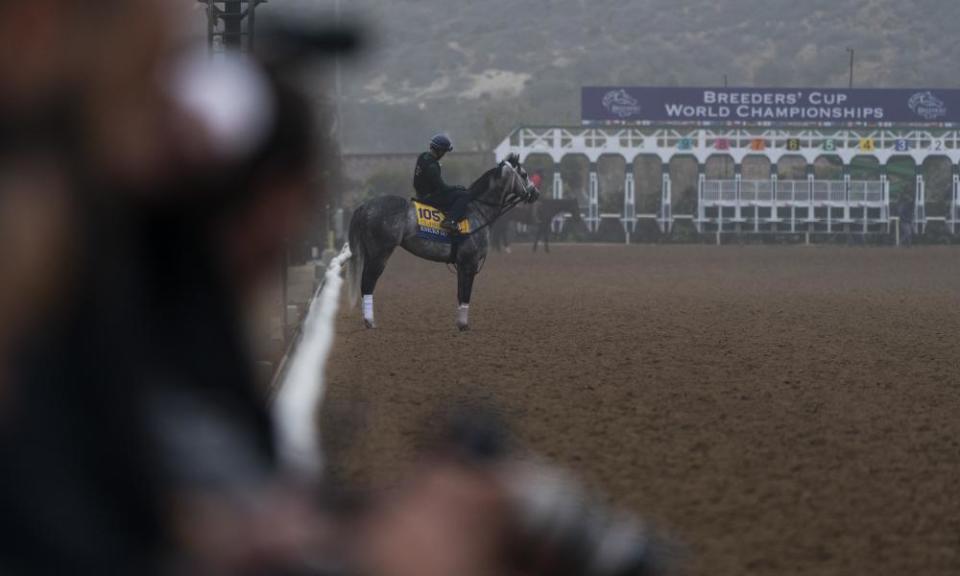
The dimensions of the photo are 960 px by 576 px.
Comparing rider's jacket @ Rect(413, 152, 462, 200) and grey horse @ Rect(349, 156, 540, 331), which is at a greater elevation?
rider's jacket @ Rect(413, 152, 462, 200)

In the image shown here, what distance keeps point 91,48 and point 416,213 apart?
17282mm

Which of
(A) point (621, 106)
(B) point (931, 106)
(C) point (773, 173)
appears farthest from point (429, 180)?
(B) point (931, 106)

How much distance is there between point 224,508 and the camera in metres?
1.41

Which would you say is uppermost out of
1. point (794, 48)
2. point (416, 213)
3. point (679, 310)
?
point (794, 48)

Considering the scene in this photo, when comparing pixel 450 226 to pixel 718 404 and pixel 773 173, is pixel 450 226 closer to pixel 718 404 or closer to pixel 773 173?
pixel 718 404

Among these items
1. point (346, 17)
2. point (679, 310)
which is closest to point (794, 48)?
point (679, 310)

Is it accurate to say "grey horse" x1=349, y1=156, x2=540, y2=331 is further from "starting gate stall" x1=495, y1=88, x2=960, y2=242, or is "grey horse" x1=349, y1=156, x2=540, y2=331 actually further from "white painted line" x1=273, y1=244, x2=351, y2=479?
"starting gate stall" x1=495, y1=88, x2=960, y2=242

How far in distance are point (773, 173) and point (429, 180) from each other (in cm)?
4905

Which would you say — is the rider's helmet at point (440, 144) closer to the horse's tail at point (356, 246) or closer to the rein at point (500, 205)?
the rein at point (500, 205)

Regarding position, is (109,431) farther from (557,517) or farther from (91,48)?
(557,517)

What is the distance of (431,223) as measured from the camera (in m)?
18.5

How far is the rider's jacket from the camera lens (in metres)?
18.5

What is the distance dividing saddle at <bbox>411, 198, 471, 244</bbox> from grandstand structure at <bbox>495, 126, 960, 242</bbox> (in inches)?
1819

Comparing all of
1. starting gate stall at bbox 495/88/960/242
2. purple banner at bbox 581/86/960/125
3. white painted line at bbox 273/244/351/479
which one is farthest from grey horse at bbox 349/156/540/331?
purple banner at bbox 581/86/960/125
